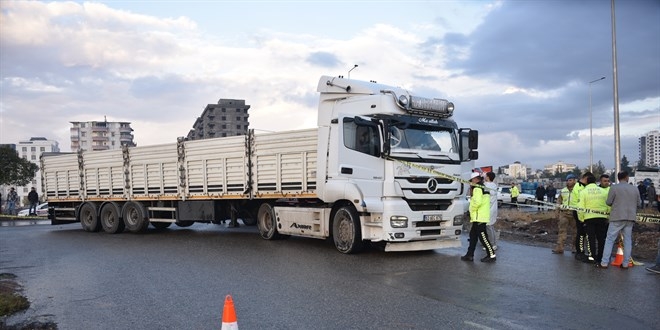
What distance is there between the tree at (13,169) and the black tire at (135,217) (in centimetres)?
2975

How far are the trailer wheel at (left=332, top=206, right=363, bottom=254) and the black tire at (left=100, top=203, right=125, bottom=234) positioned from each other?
9132 millimetres

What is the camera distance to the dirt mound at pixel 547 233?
1253 centimetres

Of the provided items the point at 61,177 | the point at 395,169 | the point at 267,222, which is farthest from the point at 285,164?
the point at 61,177

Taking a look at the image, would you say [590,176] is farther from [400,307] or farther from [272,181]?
[272,181]

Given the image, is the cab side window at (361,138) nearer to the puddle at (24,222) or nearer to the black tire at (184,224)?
the black tire at (184,224)

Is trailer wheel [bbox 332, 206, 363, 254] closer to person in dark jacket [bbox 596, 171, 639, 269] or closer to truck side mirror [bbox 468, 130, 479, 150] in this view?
truck side mirror [bbox 468, 130, 479, 150]

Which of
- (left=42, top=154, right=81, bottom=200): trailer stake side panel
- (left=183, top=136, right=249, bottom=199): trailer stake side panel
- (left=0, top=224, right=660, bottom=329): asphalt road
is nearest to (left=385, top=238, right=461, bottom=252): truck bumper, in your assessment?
(left=0, top=224, right=660, bottom=329): asphalt road

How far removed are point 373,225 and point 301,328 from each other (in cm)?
485

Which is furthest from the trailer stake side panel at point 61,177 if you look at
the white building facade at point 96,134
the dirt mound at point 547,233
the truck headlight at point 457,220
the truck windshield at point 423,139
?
the white building facade at point 96,134

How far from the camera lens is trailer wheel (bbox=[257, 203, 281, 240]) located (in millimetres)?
13672

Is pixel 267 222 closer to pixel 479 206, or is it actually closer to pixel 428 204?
pixel 428 204

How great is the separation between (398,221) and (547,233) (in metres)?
8.42

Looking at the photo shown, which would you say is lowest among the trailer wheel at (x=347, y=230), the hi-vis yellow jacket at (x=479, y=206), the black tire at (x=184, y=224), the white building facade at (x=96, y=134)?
the black tire at (x=184, y=224)

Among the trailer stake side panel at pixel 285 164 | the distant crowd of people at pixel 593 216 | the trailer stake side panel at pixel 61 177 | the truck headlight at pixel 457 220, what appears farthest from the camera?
the trailer stake side panel at pixel 61 177
